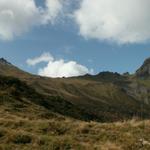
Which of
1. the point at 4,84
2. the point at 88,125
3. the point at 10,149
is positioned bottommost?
the point at 10,149

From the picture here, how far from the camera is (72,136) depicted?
752 inches

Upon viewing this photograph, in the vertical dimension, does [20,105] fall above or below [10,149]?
above

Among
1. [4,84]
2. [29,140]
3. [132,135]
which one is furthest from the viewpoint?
[4,84]

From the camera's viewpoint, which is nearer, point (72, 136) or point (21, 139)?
point (21, 139)

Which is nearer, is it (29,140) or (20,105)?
(29,140)

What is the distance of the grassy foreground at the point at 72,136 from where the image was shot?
57.1ft

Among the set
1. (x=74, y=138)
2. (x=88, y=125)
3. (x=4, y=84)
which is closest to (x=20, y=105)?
(x=4, y=84)

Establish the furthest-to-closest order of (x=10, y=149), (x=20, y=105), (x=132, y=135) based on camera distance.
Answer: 1. (x=20, y=105)
2. (x=132, y=135)
3. (x=10, y=149)

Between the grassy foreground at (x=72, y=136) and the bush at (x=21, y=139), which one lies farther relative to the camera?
the bush at (x=21, y=139)

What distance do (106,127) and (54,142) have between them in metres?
4.59

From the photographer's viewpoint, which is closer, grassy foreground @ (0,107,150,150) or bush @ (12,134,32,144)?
grassy foreground @ (0,107,150,150)

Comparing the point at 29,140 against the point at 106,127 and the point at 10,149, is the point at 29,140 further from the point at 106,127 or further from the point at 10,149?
the point at 106,127

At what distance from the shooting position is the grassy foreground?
17391 millimetres

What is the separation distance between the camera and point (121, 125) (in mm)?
21547
